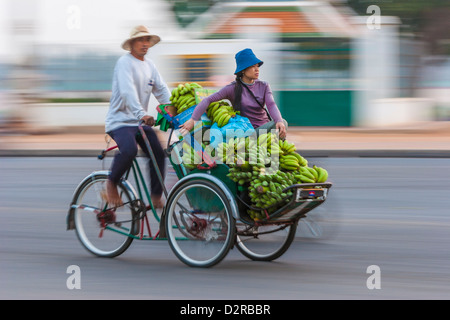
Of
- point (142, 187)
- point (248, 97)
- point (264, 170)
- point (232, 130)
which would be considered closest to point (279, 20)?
point (142, 187)

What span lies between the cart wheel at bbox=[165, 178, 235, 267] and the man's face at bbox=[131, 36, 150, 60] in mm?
1175

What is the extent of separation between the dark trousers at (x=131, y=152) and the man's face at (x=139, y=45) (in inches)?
23.5

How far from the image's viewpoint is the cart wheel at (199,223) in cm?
612

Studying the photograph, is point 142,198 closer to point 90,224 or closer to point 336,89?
point 90,224

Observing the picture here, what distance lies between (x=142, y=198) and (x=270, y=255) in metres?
1.14

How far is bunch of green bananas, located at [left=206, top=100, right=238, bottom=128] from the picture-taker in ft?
20.1

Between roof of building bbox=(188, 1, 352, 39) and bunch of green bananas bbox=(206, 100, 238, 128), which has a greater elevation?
roof of building bbox=(188, 1, 352, 39)

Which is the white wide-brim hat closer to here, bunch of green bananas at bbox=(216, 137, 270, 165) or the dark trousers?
the dark trousers

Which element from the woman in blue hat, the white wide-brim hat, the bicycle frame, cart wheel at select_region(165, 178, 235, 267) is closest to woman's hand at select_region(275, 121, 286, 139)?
the woman in blue hat

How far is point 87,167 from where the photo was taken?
15.4 meters

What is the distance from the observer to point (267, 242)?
6.70m

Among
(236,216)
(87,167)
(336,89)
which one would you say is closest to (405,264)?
(236,216)

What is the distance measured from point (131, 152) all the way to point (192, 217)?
2.42ft

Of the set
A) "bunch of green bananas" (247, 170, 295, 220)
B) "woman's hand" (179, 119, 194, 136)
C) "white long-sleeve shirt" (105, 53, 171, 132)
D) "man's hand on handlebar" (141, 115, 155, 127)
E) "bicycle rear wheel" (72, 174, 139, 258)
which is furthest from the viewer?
"bicycle rear wheel" (72, 174, 139, 258)
